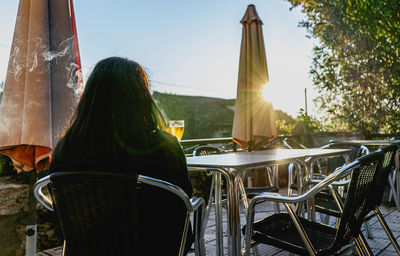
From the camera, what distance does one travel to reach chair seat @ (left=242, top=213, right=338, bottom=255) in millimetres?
1467

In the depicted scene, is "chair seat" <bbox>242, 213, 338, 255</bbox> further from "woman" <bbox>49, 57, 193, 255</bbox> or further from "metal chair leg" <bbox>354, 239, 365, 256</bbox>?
"woman" <bbox>49, 57, 193, 255</bbox>

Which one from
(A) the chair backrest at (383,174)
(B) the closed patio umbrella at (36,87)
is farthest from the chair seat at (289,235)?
(B) the closed patio umbrella at (36,87)

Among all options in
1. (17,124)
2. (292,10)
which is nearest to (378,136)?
(292,10)

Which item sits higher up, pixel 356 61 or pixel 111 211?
pixel 356 61

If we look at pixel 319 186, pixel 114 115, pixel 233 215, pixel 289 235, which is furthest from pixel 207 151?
pixel 114 115

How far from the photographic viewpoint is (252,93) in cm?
423

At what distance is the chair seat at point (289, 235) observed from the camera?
57.7 inches

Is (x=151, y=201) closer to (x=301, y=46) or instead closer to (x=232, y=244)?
(x=232, y=244)

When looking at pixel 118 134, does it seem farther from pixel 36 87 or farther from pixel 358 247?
pixel 358 247

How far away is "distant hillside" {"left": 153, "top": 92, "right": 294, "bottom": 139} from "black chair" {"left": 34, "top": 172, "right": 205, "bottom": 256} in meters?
20.9

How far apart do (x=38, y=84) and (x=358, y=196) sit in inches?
70.6

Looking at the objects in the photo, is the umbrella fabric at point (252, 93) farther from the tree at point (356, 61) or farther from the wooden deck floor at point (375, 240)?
the tree at point (356, 61)

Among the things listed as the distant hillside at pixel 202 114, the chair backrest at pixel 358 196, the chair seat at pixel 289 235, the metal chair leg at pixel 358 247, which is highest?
the distant hillside at pixel 202 114

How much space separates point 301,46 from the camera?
320 inches
